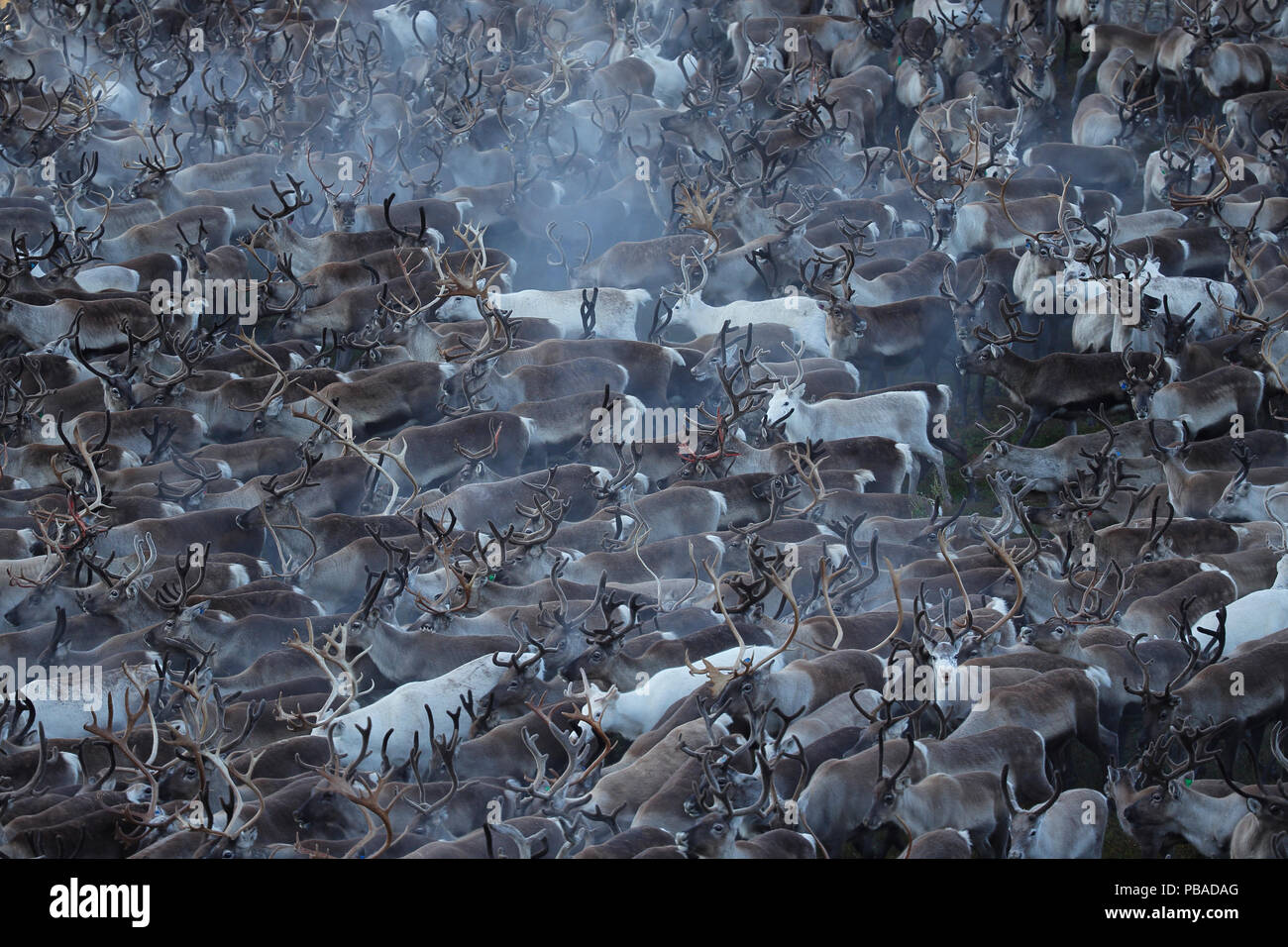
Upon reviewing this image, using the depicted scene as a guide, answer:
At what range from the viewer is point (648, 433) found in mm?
13062

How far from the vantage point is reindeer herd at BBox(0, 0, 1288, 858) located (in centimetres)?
862

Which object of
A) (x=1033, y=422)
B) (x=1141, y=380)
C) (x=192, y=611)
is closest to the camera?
(x=192, y=611)

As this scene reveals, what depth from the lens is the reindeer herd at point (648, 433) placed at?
8.62 m

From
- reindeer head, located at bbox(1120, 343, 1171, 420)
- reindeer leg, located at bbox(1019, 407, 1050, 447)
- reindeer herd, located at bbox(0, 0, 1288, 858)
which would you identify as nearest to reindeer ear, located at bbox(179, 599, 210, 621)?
reindeer herd, located at bbox(0, 0, 1288, 858)

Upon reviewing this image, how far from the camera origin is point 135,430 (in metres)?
13.4

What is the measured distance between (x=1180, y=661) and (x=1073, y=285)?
5448 mm

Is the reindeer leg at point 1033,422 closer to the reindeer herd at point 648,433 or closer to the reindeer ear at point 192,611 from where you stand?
the reindeer herd at point 648,433

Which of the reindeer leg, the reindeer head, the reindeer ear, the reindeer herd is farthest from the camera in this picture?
the reindeer leg

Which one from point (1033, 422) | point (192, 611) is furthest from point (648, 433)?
point (192, 611)

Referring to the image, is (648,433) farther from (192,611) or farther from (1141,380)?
(192,611)

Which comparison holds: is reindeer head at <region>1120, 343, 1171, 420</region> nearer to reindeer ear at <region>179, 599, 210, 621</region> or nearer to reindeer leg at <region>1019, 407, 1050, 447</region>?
reindeer leg at <region>1019, 407, 1050, 447</region>

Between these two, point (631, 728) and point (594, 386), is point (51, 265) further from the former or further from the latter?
point (631, 728)

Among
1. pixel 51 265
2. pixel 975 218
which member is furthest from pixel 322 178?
pixel 975 218

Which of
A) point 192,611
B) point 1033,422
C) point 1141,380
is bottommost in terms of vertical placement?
point 192,611
